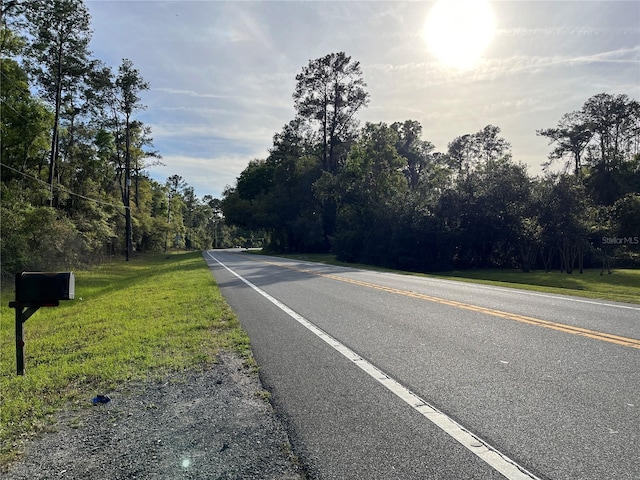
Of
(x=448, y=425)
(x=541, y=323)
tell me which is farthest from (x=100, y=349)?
(x=541, y=323)

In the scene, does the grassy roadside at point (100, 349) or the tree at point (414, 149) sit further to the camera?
the tree at point (414, 149)

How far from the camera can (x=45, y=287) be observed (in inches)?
205

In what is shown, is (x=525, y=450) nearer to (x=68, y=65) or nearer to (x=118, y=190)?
(x=68, y=65)

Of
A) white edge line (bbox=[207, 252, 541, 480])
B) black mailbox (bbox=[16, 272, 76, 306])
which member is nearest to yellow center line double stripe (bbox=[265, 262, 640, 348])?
white edge line (bbox=[207, 252, 541, 480])

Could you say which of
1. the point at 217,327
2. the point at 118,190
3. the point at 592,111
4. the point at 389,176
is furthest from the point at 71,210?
the point at 592,111

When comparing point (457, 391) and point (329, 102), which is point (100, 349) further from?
point (329, 102)

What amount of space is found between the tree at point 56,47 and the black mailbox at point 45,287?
2539cm

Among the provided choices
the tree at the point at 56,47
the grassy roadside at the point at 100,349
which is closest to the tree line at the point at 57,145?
the tree at the point at 56,47

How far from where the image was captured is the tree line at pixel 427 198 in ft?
114

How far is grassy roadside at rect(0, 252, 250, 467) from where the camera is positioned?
15.1 ft

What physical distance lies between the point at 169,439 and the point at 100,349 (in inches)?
164

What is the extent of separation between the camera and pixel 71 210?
37.7 meters

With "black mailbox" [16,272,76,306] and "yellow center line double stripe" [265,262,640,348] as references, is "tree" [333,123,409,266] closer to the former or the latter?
"yellow center line double stripe" [265,262,640,348]

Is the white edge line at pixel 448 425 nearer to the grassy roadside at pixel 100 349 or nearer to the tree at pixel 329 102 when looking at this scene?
the grassy roadside at pixel 100 349
